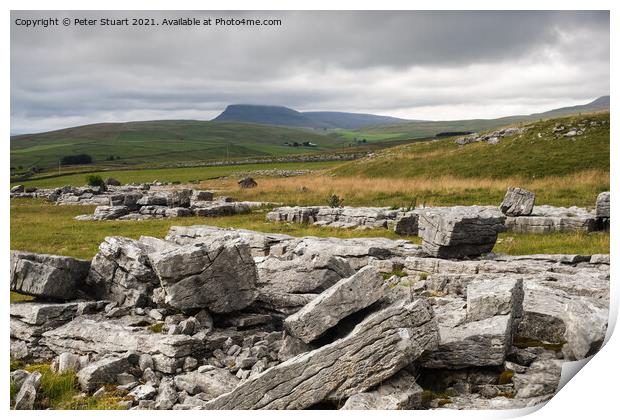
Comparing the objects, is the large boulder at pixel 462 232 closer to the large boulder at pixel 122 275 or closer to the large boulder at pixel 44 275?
the large boulder at pixel 122 275

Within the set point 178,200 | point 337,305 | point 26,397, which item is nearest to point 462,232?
point 337,305

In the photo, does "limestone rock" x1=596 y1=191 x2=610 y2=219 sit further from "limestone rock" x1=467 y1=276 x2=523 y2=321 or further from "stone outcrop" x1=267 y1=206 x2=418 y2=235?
"limestone rock" x1=467 y1=276 x2=523 y2=321

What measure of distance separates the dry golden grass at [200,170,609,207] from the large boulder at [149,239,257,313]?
1062 inches

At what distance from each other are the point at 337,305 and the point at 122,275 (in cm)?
685

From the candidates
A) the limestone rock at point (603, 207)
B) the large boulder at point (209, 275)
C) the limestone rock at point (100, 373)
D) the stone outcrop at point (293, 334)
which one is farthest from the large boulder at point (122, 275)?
the limestone rock at point (603, 207)

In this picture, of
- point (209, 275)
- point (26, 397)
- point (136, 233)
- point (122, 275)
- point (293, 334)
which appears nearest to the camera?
point (26, 397)

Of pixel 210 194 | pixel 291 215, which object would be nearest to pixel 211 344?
pixel 291 215

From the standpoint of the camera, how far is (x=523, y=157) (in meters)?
51.6

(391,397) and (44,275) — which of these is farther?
(44,275)

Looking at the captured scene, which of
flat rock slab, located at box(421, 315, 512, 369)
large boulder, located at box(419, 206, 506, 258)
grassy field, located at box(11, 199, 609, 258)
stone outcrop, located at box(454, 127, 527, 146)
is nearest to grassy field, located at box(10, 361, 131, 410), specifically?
flat rock slab, located at box(421, 315, 512, 369)

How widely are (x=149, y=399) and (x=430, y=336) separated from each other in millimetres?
5991

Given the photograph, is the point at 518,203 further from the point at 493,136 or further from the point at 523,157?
the point at 493,136

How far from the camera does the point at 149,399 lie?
37.1 ft
